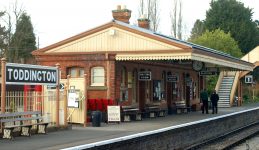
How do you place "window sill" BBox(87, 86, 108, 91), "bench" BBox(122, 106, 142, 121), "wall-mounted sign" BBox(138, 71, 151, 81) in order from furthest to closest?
1. "wall-mounted sign" BBox(138, 71, 151, 81)
2. "window sill" BBox(87, 86, 108, 91)
3. "bench" BBox(122, 106, 142, 121)

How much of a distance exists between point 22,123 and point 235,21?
185ft

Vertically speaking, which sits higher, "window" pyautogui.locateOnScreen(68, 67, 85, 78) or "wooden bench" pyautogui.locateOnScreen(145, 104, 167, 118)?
"window" pyautogui.locateOnScreen(68, 67, 85, 78)

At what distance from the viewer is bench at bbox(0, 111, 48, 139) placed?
59.0 feet

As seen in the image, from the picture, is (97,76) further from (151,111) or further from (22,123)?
(22,123)

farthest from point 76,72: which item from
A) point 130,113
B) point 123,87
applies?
point 130,113

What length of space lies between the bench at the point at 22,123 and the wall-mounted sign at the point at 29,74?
1.14 meters

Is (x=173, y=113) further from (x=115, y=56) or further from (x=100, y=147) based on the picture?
(x=100, y=147)

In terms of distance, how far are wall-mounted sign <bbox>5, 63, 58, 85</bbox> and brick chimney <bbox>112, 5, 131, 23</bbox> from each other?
43.1 feet

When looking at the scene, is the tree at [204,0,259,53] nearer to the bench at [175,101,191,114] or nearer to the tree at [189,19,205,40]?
the tree at [189,19,205,40]

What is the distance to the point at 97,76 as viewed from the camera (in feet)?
93.0

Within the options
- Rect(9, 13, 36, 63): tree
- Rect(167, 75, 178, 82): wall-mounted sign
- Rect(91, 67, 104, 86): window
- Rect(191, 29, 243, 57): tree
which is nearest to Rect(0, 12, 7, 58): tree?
Rect(9, 13, 36, 63): tree

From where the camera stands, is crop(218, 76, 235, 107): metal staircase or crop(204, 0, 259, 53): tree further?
crop(204, 0, 259, 53): tree

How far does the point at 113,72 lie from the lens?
27.5m

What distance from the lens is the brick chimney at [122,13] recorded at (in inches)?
1331
